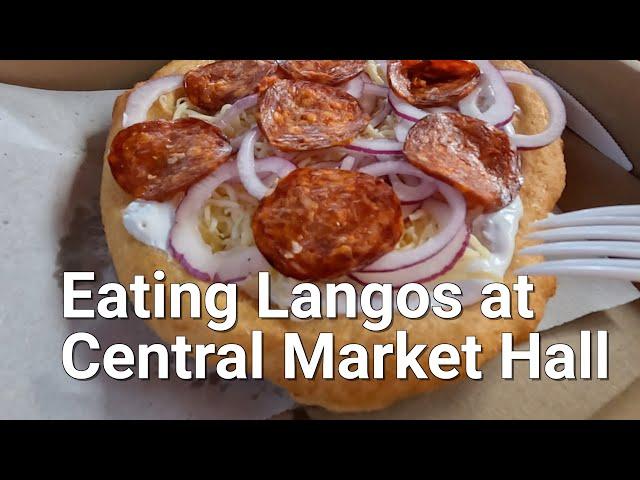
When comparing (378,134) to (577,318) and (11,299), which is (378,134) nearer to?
(577,318)

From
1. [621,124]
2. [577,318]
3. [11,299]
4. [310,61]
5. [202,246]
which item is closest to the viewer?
[202,246]

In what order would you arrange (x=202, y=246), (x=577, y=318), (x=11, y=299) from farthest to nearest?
1. (x=577, y=318)
2. (x=11, y=299)
3. (x=202, y=246)

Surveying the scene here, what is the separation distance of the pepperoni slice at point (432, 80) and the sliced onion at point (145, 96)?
761 millimetres

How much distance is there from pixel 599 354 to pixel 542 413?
32 cm

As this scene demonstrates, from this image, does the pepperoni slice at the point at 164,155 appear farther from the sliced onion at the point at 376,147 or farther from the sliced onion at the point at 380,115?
the sliced onion at the point at 380,115

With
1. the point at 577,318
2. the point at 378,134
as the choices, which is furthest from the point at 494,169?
the point at 577,318

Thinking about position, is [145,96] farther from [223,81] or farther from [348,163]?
[348,163]

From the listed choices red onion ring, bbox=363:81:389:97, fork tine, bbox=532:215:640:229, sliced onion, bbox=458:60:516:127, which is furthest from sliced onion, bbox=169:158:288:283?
fork tine, bbox=532:215:640:229

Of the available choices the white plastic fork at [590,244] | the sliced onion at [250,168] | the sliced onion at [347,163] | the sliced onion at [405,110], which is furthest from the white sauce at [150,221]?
the white plastic fork at [590,244]

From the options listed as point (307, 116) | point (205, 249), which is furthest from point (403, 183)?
point (205, 249)

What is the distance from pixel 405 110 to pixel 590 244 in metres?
0.74

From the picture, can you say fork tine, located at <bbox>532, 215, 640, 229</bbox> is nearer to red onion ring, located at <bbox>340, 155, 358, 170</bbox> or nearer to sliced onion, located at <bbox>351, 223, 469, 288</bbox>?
sliced onion, located at <bbox>351, 223, 469, 288</bbox>

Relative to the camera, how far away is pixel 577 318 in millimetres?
2340

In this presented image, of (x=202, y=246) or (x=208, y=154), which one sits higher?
(x=208, y=154)
